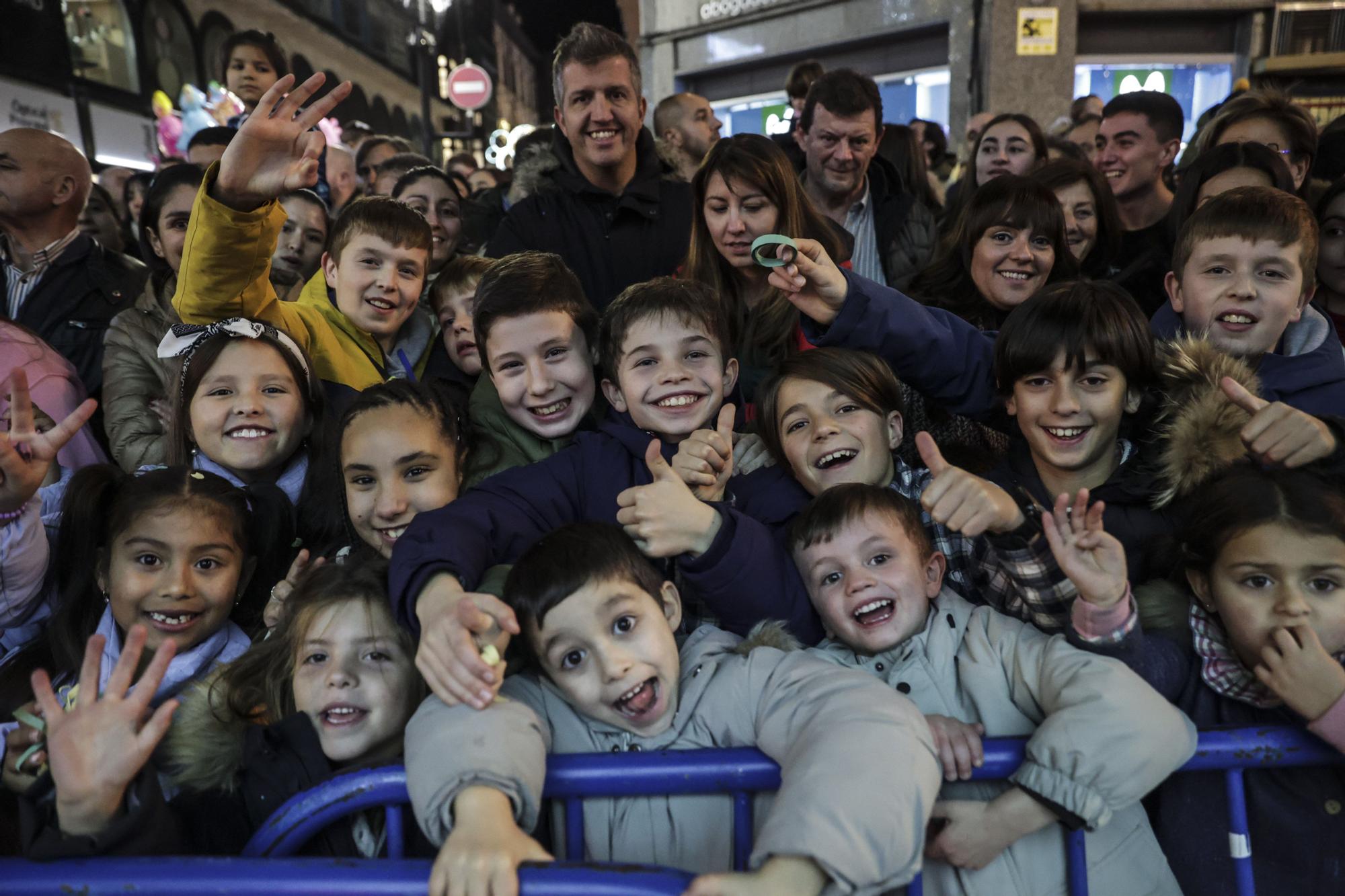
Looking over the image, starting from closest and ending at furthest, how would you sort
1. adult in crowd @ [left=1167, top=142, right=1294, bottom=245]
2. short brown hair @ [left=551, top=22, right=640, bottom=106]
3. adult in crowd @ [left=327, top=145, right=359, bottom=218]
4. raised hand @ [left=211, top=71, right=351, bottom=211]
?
raised hand @ [left=211, top=71, right=351, bottom=211] → adult in crowd @ [left=1167, top=142, right=1294, bottom=245] → short brown hair @ [left=551, top=22, right=640, bottom=106] → adult in crowd @ [left=327, top=145, right=359, bottom=218]

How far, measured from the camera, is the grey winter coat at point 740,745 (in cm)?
134

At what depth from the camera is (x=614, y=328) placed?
254 cm

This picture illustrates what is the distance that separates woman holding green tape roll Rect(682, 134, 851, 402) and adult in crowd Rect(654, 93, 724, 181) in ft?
9.03

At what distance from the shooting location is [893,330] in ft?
7.82

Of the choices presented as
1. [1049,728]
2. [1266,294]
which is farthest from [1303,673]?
[1266,294]

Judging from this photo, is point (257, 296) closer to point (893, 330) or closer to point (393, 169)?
point (893, 330)

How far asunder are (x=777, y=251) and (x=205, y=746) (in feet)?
5.49

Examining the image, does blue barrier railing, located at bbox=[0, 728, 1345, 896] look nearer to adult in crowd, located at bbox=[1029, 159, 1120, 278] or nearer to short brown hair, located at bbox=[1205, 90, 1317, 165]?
adult in crowd, located at bbox=[1029, 159, 1120, 278]

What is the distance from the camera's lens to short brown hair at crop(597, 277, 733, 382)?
250 centimetres

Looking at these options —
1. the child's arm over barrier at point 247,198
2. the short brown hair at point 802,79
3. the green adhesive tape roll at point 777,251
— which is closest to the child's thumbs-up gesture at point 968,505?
the green adhesive tape roll at point 777,251

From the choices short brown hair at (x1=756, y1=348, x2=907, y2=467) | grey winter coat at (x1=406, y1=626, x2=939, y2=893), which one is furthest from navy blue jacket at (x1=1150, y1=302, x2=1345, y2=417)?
grey winter coat at (x1=406, y1=626, x2=939, y2=893)

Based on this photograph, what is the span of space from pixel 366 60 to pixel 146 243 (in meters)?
21.1

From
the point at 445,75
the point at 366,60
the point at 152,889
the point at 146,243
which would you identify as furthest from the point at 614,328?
the point at 445,75

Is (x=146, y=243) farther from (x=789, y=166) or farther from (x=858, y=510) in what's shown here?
(x=858, y=510)
